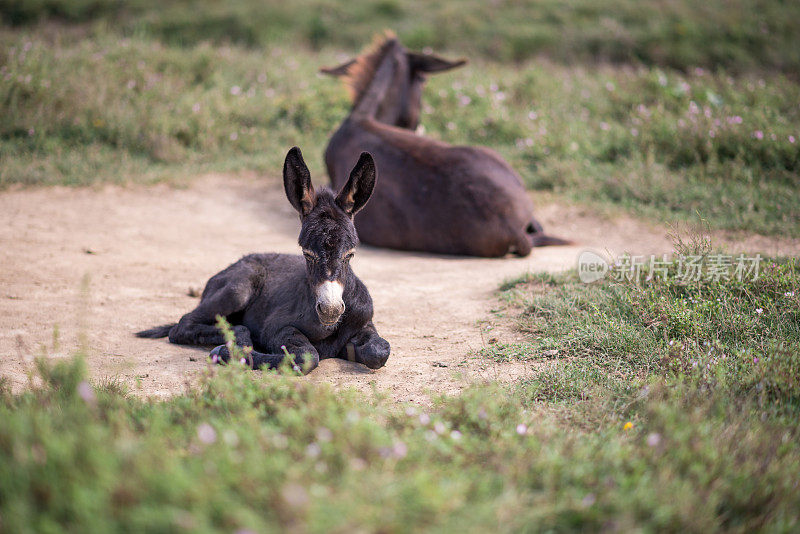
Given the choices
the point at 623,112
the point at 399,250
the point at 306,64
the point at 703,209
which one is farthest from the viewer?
the point at 306,64

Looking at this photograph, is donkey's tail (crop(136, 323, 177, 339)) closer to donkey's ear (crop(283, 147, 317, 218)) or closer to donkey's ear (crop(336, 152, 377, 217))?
donkey's ear (crop(283, 147, 317, 218))

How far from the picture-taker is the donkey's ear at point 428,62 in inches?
362

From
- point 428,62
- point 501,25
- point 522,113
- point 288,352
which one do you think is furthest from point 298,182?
point 501,25

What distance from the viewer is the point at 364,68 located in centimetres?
903

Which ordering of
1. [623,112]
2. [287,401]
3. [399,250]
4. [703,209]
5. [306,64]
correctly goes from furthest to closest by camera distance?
1. [306,64]
2. [623,112]
3. [703,209]
4. [399,250]
5. [287,401]

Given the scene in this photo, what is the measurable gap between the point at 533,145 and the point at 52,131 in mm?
7514

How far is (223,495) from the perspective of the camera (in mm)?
2086

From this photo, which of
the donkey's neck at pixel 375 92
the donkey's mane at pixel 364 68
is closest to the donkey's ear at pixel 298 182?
the donkey's neck at pixel 375 92

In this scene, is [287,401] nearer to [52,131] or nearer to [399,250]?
[399,250]

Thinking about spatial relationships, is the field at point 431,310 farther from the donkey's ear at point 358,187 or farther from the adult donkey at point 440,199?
the donkey's ear at point 358,187

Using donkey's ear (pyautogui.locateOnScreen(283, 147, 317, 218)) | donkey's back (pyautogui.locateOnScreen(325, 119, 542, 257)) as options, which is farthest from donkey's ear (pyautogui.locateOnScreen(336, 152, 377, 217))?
donkey's back (pyautogui.locateOnScreen(325, 119, 542, 257))

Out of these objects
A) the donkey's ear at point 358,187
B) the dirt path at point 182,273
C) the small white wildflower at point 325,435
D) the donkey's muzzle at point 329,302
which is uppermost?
the donkey's ear at point 358,187

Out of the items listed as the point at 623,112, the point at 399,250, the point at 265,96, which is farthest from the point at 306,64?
the point at 399,250

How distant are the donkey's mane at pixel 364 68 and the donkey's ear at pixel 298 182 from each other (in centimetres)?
481
